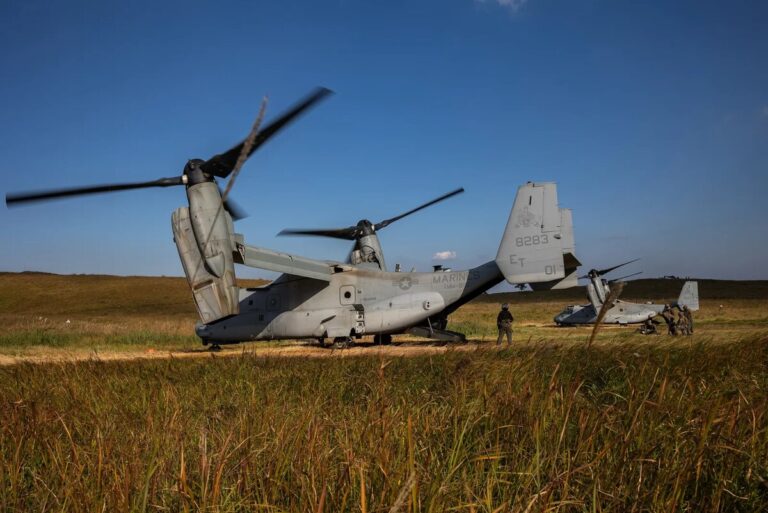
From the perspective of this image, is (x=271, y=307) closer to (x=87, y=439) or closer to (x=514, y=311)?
(x=87, y=439)

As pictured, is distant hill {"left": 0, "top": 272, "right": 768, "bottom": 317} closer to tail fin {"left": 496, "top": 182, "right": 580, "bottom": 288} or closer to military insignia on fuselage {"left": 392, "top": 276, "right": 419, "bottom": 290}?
military insignia on fuselage {"left": 392, "top": 276, "right": 419, "bottom": 290}

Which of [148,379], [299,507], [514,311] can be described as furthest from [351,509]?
[514,311]

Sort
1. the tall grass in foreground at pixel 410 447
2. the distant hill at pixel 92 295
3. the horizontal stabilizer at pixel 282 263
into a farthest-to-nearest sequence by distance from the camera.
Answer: the distant hill at pixel 92 295
the horizontal stabilizer at pixel 282 263
the tall grass in foreground at pixel 410 447

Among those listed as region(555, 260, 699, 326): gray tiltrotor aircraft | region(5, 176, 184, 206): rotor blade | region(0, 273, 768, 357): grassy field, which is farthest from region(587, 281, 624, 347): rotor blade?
region(555, 260, 699, 326): gray tiltrotor aircraft

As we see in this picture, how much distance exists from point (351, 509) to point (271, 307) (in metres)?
21.3

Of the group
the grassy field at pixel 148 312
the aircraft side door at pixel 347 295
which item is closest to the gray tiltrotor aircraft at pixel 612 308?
the grassy field at pixel 148 312

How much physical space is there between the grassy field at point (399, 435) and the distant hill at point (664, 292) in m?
66.5

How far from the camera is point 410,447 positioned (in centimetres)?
211

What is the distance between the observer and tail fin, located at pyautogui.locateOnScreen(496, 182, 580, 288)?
20016 millimetres

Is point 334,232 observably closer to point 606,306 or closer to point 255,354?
point 255,354

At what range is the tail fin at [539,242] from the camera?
2002 centimetres

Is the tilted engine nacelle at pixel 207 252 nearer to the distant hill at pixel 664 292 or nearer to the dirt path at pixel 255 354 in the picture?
the dirt path at pixel 255 354

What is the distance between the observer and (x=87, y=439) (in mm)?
3783

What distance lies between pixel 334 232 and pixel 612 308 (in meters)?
20.1
